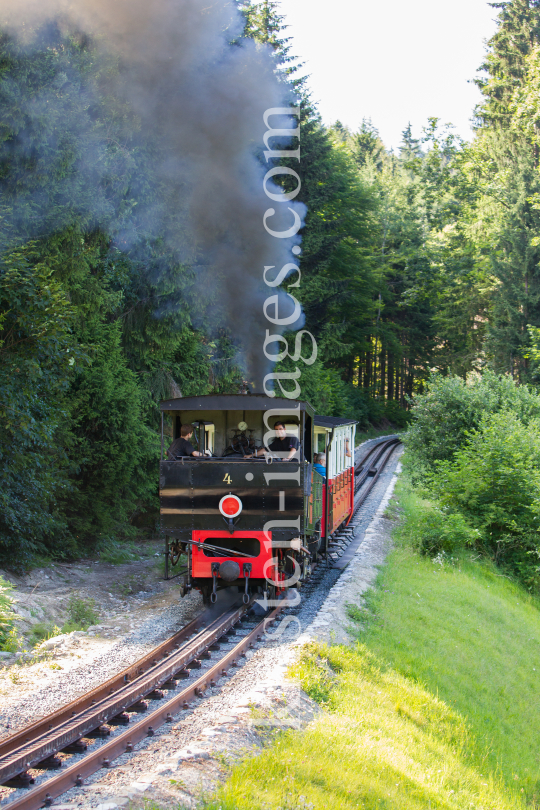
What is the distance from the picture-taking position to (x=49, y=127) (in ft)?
28.0

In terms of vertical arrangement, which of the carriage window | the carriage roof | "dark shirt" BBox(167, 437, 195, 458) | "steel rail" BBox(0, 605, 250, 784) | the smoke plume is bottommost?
"steel rail" BBox(0, 605, 250, 784)

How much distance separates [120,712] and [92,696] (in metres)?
0.40

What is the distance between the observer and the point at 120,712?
18.5 ft

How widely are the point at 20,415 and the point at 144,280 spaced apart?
18.4 ft

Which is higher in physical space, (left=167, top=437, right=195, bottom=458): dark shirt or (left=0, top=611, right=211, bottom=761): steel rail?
(left=167, top=437, right=195, bottom=458): dark shirt

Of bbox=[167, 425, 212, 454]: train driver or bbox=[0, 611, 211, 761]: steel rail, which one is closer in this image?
bbox=[0, 611, 211, 761]: steel rail

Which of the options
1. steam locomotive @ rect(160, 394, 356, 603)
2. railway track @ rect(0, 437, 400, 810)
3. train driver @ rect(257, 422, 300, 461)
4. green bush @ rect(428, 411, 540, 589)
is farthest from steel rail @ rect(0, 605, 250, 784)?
green bush @ rect(428, 411, 540, 589)

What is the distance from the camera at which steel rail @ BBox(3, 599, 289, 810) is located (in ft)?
13.5

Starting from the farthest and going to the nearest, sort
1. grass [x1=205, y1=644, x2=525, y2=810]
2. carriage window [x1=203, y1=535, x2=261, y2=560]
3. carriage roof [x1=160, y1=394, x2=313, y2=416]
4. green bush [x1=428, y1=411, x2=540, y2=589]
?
1. green bush [x1=428, y1=411, x2=540, y2=589]
2. carriage window [x1=203, y1=535, x2=261, y2=560]
3. carriage roof [x1=160, y1=394, x2=313, y2=416]
4. grass [x1=205, y1=644, x2=525, y2=810]

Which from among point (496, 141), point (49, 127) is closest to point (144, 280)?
point (49, 127)

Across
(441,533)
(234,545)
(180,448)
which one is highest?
(180,448)

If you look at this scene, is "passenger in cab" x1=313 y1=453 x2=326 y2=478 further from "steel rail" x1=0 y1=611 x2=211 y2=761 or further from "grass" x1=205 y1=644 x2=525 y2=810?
"grass" x1=205 y1=644 x2=525 y2=810

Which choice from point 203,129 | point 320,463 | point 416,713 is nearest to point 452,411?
point 320,463

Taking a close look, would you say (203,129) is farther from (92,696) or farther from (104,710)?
(104,710)
